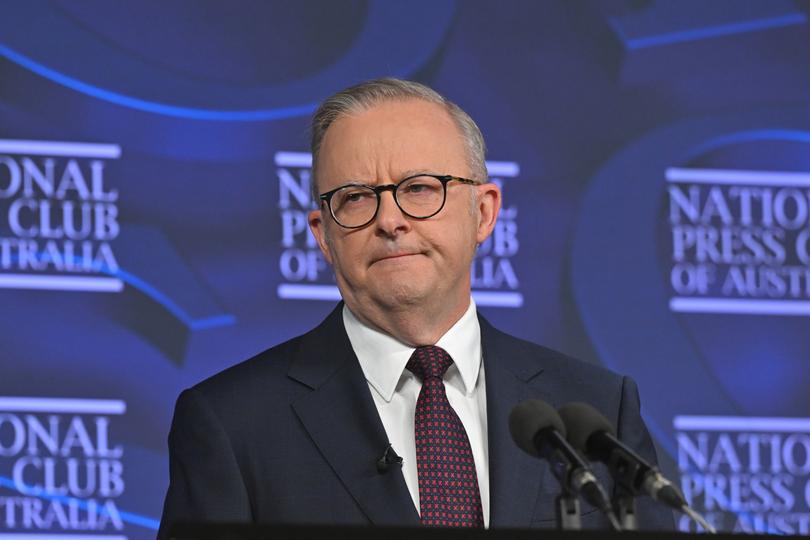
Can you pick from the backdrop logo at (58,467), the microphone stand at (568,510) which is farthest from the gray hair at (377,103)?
the backdrop logo at (58,467)

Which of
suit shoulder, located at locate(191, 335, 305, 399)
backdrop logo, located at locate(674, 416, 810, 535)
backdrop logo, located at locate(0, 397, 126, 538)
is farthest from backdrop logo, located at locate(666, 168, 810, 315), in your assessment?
suit shoulder, located at locate(191, 335, 305, 399)

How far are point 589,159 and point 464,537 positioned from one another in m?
2.77

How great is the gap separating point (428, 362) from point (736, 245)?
1.94m

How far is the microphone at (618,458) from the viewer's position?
6.34ft

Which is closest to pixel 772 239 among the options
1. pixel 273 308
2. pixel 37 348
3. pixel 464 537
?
pixel 273 308

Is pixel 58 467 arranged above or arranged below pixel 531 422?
below

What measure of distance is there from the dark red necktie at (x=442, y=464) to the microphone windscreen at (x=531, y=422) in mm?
574

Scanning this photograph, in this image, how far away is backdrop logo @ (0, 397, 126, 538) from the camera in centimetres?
392

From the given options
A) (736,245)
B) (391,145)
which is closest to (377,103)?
(391,145)

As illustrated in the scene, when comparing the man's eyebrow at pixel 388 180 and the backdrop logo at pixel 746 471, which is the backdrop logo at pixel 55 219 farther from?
the backdrop logo at pixel 746 471

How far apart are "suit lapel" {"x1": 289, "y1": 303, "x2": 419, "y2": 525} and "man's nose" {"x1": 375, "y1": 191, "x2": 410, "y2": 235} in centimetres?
27

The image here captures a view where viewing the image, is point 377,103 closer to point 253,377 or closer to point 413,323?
point 413,323

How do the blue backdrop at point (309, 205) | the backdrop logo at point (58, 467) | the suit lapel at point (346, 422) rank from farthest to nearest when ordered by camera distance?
the blue backdrop at point (309, 205), the backdrop logo at point (58, 467), the suit lapel at point (346, 422)

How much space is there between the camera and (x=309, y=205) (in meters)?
4.25
